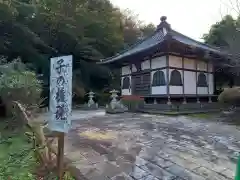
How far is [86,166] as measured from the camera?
401 centimetres

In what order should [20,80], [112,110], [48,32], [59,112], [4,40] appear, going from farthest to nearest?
1. [48,32]
2. [4,40]
3. [112,110]
4. [20,80]
5. [59,112]

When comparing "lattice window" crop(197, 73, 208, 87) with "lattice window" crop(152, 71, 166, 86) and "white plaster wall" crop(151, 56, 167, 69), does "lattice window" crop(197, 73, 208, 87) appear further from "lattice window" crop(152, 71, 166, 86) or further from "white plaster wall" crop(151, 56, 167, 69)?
"white plaster wall" crop(151, 56, 167, 69)

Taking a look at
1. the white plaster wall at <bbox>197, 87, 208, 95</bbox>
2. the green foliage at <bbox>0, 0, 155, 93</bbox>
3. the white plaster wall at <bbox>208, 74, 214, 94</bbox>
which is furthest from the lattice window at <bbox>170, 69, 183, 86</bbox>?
the green foliage at <bbox>0, 0, 155, 93</bbox>

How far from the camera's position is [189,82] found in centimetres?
1418

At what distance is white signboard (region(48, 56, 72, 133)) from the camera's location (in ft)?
10.6

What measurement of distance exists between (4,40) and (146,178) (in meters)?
15.5

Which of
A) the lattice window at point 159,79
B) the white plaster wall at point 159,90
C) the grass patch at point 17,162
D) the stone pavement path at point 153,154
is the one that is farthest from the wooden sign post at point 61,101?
the lattice window at point 159,79

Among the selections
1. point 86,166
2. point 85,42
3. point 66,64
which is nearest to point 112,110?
point 86,166

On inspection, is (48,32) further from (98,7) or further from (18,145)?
(18,145)

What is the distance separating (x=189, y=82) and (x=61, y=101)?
39.4ft

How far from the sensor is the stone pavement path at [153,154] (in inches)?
147

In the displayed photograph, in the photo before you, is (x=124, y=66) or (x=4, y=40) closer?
(x=4, y=40)

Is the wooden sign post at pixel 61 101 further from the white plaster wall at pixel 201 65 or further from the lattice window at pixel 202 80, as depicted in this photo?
the white plaster wall at pixel 201 65

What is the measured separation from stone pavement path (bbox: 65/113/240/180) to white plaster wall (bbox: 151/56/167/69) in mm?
7003
